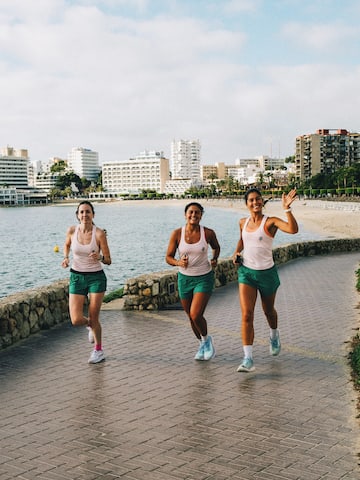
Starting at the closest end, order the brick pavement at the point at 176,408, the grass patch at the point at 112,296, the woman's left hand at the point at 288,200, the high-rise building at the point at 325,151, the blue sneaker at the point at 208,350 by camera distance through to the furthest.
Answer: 1. the brick pavement at the point at 176,408
2. the woman's left hand at the point at 288,200
3. the blue sneaker at the point at 208,350
4. the grass patch at the point at 112,296
5. the high-rise building at the point at 325,151

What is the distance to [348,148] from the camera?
589ft

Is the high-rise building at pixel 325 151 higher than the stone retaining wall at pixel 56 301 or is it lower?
higher

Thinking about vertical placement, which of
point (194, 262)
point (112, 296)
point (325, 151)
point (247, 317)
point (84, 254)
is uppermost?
point (325, 151)

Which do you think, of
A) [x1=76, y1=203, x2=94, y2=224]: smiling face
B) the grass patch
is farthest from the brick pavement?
the grass patch

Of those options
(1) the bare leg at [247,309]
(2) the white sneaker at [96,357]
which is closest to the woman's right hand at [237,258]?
(1) the bare leg at [247,309]

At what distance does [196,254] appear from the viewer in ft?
20.6

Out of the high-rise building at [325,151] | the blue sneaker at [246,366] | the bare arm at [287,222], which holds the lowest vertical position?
the blue sneaker at [246,366]

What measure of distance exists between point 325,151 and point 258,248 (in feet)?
584

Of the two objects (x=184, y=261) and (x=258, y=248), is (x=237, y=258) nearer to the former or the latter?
(x=258, y=248)

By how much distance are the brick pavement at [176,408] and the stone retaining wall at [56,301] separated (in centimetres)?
23

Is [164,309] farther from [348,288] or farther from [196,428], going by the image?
[196,428]

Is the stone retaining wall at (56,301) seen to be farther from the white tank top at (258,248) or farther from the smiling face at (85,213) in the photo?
the white tank top at (258,248)

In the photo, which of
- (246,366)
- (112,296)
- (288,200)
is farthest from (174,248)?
(112,296)

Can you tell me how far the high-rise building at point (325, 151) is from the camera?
17525 centimetres
